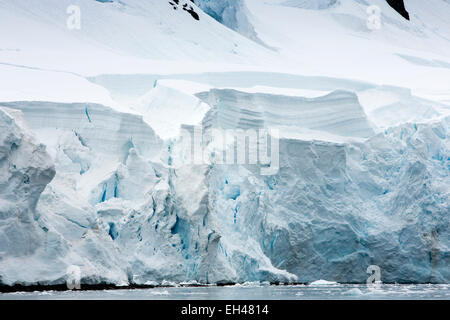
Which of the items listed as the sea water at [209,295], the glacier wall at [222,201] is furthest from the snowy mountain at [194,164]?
the sea water at [209,295]

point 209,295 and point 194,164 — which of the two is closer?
point 209,295

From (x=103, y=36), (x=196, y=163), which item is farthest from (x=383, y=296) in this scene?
(x=103, y=36)

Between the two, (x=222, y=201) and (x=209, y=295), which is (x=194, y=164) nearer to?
(x=222, y=201)

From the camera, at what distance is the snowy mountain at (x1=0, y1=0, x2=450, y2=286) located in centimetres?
1462

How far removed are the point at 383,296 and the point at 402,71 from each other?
15.0 metres

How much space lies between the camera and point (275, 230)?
60.1 feet

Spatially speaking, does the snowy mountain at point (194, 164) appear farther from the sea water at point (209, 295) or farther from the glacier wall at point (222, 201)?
the sea water at point (209, 295)

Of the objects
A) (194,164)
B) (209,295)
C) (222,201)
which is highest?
(194,164)

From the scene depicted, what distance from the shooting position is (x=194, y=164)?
17.0m

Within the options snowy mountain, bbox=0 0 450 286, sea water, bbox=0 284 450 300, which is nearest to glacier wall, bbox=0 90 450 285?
snowy mountain, bbox=0 0 450 286

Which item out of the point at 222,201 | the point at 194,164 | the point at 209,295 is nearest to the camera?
the point at 209,295

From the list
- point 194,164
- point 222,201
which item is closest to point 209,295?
point 194,164

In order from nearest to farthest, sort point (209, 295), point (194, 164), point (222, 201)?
point (209, 295), point (194, 164), point (222, 201)
